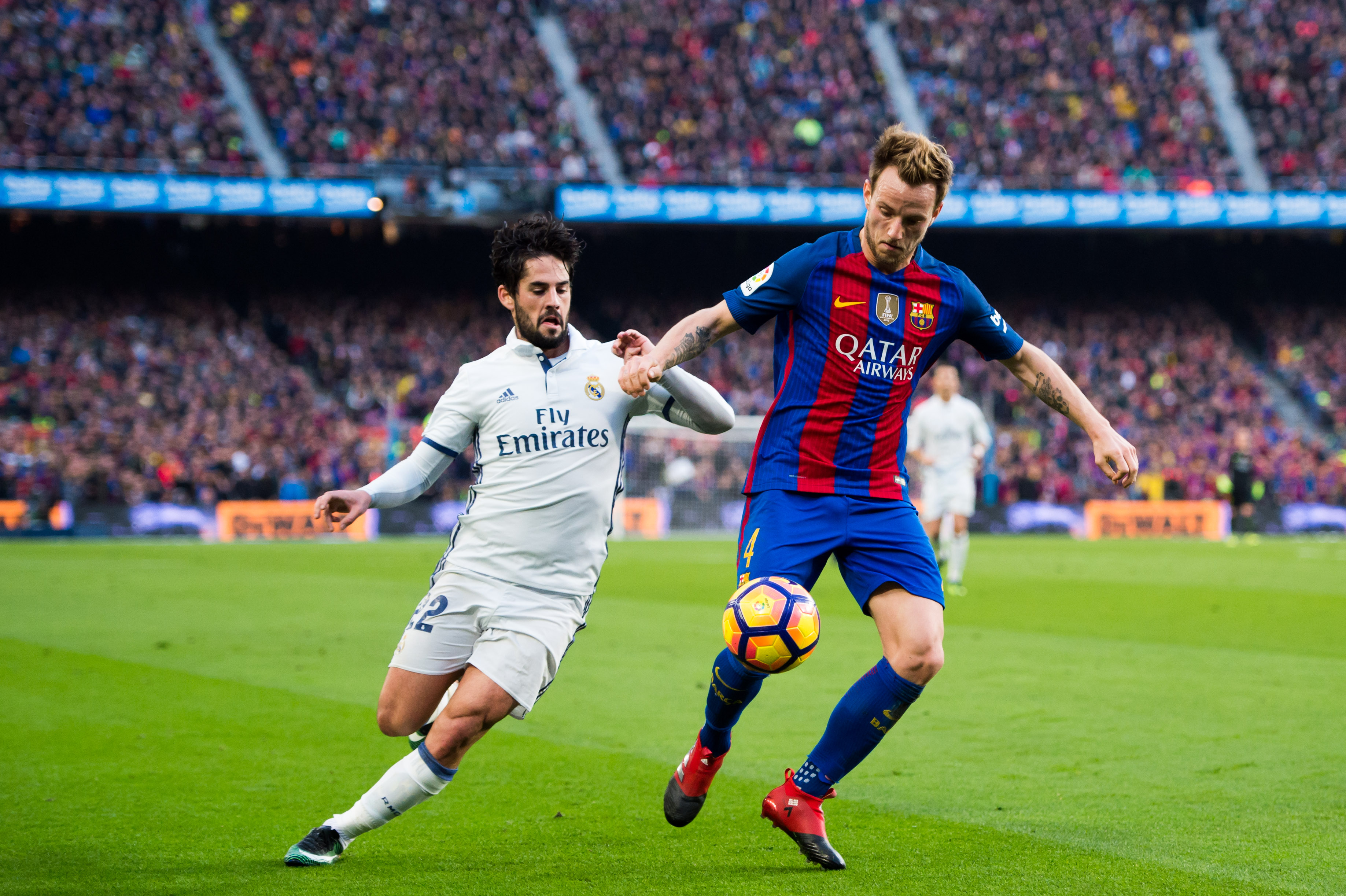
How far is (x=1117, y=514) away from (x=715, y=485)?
895cm

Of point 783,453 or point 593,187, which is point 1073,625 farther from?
point 593,187

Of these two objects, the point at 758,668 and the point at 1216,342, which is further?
the point at 1216,342

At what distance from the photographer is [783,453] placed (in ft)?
15.6

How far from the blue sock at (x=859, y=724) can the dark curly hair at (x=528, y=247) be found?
1756 mm

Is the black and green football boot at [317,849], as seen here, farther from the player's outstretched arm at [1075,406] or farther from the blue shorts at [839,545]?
the player's outstretched arm at [1075,406]

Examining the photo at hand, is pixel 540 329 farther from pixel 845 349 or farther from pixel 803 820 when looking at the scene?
pixel 803 820

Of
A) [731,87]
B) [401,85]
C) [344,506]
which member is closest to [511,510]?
[344,506]

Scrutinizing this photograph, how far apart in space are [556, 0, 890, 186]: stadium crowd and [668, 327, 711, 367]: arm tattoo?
29494 millimetres

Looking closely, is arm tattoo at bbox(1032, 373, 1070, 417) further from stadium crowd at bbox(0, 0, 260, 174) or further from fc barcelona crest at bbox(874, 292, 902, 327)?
stadium crowd at bbox(0, 0, 260, 174)

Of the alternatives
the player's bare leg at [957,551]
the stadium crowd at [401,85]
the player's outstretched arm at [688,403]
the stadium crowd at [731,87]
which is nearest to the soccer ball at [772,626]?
the player's outstretched arm at [688,403]

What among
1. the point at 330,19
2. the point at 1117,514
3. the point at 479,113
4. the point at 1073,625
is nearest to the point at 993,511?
the point at 1117,514

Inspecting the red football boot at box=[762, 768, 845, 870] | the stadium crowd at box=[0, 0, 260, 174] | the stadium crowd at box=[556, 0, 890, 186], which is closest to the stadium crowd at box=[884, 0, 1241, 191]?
the stadium crowd at box=[556, 0, 890, 186]

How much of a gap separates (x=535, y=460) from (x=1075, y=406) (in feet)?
6.29

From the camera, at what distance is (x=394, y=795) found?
14.9 ft
